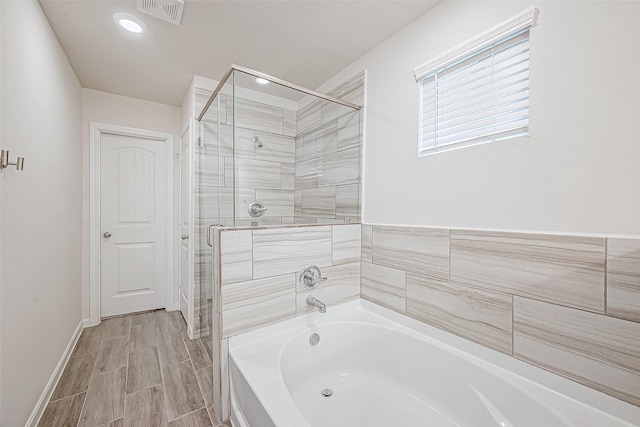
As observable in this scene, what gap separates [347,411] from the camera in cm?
146

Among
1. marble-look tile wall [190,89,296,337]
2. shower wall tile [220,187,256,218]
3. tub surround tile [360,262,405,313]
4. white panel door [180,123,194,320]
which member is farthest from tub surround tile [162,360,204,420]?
tub surround tile [360,262,405,313]

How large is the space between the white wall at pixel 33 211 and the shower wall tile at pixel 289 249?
3.68 feet

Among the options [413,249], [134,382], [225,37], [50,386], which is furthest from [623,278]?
[50,386]

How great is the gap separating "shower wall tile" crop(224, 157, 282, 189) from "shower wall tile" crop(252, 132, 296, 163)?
57 millimetres

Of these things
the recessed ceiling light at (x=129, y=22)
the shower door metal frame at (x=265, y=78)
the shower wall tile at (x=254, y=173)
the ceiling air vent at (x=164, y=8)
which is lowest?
the shower wall tile at (x=254, y=173)

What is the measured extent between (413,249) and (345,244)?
1.67ft

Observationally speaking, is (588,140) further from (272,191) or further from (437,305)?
(272,191)

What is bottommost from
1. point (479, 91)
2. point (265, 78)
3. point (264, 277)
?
point (264, 277)

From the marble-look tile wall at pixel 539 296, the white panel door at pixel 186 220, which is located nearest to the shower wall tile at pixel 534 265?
the marble-look tile wall at pixel 539 296

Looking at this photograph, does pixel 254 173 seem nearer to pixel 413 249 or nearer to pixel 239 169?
pixel 239 169

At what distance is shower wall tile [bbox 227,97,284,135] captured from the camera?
1853mm

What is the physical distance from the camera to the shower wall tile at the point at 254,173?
72.9 inches

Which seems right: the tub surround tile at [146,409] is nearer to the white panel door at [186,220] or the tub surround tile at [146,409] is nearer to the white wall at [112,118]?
the white panel door at [186,220]

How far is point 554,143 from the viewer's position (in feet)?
3.76
